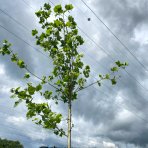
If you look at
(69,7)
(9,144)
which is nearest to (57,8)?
(69,7)

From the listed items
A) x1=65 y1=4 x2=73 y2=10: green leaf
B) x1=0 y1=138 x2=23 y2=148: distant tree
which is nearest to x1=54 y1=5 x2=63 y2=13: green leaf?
x1=65 y1=4 x2=73 y2=10: green leaf

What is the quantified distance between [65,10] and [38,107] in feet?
16.0

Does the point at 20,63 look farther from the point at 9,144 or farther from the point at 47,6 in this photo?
the point at 9,144

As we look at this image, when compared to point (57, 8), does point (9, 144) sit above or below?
above

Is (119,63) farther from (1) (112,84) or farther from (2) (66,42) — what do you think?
(2) (66,42)

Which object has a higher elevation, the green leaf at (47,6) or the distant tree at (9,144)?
the distant tree at (9,144)

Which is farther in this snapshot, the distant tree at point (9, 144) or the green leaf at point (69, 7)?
the distant tree at point (9, 144)

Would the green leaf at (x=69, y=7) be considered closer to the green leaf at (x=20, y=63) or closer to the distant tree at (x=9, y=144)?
the green leaf at (x=20, y=63)

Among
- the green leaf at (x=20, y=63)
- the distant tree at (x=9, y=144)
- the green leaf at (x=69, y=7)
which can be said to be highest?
the distant tree at (x=9, y=144)

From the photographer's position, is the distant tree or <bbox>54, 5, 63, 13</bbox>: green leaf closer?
<bbox>54, 5, 63, 13</bbox>: green leaf

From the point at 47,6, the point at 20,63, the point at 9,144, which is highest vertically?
the point at 9,144

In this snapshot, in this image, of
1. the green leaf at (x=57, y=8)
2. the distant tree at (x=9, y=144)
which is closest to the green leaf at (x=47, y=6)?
the green leaf at (x=57, y=8)

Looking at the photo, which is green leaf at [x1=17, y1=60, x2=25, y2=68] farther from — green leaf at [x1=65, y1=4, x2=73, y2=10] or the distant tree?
the distant tree

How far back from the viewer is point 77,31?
14.5 m
